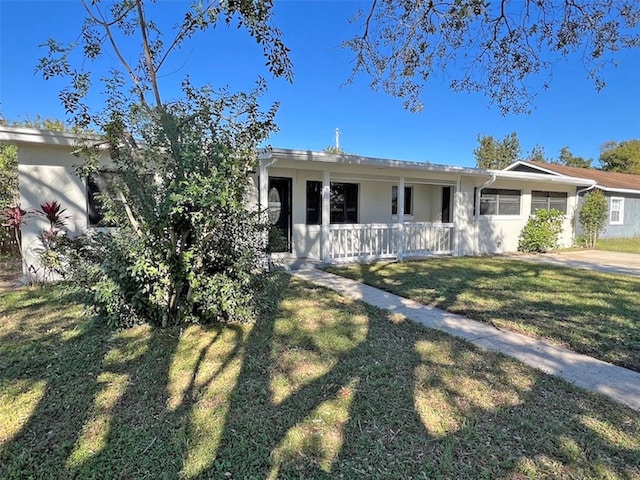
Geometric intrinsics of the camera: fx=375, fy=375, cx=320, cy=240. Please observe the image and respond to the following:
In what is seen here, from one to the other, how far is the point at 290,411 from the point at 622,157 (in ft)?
146

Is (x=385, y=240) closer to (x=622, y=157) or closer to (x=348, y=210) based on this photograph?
(x=348, y=210)

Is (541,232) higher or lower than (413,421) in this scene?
higher

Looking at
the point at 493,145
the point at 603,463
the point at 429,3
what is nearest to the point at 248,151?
the point at 429,3

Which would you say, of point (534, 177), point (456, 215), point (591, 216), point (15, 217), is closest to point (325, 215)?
point (456, 215)

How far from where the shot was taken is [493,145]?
34875 mm

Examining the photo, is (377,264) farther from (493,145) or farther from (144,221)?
(493,145)

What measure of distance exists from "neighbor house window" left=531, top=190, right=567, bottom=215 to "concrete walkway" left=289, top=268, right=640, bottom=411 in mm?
10021

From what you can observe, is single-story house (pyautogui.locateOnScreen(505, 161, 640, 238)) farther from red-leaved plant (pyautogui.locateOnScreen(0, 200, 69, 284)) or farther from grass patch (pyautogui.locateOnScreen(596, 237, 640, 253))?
red-leaved plant (pyautogui.locateOnScreen(0, 200, 69, 284))

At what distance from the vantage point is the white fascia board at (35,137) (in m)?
6.52

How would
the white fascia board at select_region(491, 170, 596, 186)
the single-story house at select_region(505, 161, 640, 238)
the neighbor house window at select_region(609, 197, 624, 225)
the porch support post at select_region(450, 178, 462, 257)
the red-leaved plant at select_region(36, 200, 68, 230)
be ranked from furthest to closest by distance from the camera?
1. the neighbor house window at select_region(609, 197, 624, 225)
2. the single-story house at select_region(505, 161, 640, 238)
3. the white fascia board at select_region(491, 170, 596, 186)
4. the porch support post at select_region(450, 178, 462, 257)
5. the red-leaved plant at select_region(36, 200, 68, 230)

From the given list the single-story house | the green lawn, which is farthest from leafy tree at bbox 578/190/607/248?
the green lawn

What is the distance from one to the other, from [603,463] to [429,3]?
5082 mm

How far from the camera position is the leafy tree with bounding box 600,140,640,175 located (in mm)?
34531

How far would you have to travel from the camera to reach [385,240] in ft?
33.8
